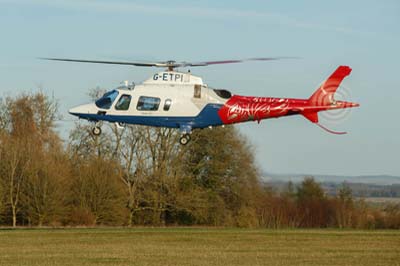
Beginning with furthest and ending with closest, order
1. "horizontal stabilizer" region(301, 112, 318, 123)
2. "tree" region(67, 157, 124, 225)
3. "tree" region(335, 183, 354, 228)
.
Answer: "tree" region(67, 157, 124, 225), "tree" region(335, 183, 354, 228), "horizontal stabilizer" region(301, 112, 318, 123)

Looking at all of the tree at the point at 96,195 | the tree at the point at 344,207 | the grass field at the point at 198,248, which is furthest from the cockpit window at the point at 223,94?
the tree at the point at 96,195

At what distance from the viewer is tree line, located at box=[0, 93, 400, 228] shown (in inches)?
2400

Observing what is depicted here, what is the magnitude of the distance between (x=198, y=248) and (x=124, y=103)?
5534 mm

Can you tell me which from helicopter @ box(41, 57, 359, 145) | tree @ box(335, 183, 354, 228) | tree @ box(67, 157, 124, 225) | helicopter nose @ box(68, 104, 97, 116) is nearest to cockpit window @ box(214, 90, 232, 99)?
helicopter @ box(41, 57, 359, 145)

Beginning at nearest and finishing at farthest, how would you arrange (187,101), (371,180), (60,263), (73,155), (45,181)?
(60,263), (187,101), (45,181), (73,155), (371,180)

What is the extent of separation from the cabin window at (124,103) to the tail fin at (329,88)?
603 cm

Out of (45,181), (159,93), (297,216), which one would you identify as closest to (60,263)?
(159,93)

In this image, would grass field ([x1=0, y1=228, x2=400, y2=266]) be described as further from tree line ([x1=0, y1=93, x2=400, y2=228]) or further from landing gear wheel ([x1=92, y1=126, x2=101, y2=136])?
tree line ([x1=0, y1=93, x2=400, y2=228])

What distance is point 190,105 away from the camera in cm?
3384

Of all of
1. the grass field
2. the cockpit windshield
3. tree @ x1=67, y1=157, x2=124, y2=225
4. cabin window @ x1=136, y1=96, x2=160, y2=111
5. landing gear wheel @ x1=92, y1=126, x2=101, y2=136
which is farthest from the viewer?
tree @ x1=67, y1=157, x2=124, y2=225

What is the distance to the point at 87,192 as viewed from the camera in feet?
202

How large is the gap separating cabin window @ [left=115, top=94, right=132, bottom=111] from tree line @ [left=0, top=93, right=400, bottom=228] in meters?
26.4

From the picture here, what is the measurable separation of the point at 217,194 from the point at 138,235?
968 inches

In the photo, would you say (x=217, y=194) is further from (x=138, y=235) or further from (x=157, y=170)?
(x=138, y=235)
